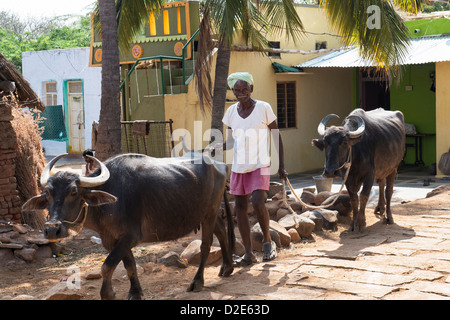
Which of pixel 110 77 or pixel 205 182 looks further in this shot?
pixel 110 77

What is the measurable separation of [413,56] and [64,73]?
12.4 metres

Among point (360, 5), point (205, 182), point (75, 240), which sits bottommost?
point (75, 240)

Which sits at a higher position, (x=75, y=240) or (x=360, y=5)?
(x=360, y=5)

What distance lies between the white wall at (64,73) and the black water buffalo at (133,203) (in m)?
15.6

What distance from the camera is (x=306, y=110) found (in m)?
18.2

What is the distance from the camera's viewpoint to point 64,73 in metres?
22.3

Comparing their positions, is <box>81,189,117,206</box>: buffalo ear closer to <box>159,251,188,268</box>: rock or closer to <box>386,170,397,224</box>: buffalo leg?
<box>159,251,188,268</box>: rock

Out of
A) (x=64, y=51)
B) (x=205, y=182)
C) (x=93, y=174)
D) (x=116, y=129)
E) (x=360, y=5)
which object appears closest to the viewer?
(x=93, y=174)

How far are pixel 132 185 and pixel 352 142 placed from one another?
4082mm

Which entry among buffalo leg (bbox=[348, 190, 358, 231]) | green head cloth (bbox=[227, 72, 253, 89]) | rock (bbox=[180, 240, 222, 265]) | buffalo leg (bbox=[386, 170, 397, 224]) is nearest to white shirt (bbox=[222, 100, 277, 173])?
green head cloth (bbox=[227, 72, 253, 89])

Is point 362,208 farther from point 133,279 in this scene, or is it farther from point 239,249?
point 133,279

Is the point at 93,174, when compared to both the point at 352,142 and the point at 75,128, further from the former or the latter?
the point at 75,128

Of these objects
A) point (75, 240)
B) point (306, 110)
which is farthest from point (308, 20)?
point (75, 240)

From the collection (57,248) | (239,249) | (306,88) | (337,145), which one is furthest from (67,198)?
(306,88)
